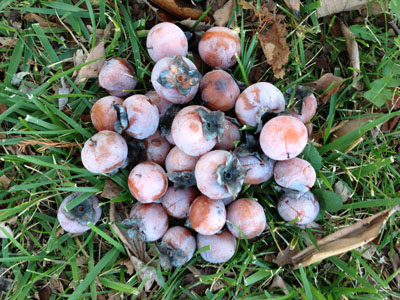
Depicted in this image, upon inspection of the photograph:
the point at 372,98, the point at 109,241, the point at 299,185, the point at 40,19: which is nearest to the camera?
the point at 299,185

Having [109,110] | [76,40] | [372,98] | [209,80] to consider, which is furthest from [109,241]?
[372,98]

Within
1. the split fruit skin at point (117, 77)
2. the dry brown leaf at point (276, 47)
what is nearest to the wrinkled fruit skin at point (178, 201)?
the split fruit skin at point (117, 77)

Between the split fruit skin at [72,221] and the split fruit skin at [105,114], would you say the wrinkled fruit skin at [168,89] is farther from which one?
the split fruit skin at [72,221]

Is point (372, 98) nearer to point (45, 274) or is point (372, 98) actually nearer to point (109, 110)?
point (109, 110)

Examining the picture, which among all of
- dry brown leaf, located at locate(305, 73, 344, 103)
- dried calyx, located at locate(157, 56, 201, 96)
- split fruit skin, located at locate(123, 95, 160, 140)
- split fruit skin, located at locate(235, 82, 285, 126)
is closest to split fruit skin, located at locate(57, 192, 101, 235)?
split fruit skin, located at locate(123, 95, 160, 140)

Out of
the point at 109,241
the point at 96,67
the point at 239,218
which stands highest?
the point at 96,67

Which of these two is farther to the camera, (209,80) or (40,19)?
(40,19)
